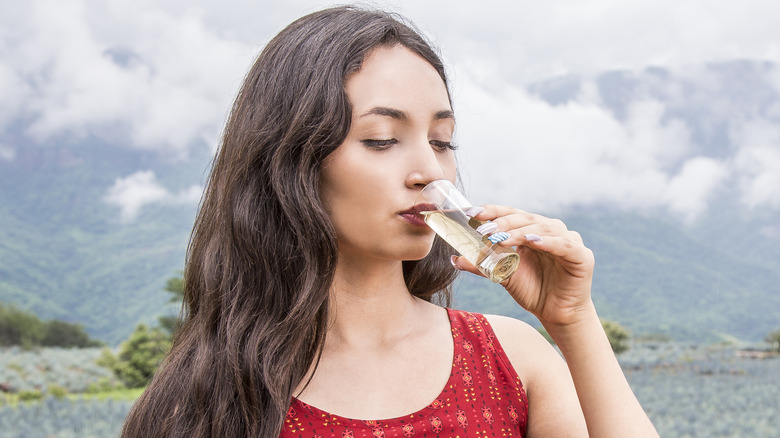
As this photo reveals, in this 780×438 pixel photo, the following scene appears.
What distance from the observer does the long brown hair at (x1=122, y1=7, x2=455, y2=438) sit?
1.38 m

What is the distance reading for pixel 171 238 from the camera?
711 centimetres

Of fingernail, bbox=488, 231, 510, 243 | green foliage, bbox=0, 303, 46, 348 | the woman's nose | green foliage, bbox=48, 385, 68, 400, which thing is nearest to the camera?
fingernail, bbox=488, 231, 510, 243

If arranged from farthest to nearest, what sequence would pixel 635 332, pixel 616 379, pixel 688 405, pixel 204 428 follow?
pixel 635 332 < pixel 688 405 < pixel 204 428 < pixel 616 379

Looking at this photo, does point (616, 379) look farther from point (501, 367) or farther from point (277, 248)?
point (277, 248)

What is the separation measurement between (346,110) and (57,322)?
5820 millimetres

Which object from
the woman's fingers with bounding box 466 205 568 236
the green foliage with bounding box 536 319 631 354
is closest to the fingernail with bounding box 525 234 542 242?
the woman's fingers with bounding box 466 205 568 236

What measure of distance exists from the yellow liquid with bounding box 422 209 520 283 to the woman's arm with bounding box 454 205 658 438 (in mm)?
49

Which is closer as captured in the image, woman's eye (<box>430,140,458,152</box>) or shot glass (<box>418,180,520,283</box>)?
shot glass (<box>418,180,520,283</box>)

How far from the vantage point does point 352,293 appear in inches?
58.4

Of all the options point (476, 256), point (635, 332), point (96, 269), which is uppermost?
point (96, 269)

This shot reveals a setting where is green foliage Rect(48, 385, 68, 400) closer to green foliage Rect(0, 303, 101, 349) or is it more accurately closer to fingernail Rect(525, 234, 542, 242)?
green foliage Rect(0, 303, 101, 349)

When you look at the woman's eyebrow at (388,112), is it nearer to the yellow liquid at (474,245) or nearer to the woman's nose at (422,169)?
the woman's nose at (422,169)

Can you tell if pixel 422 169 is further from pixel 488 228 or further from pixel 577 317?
pixel 577 317

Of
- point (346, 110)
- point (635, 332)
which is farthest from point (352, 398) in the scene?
point (635, 332)
